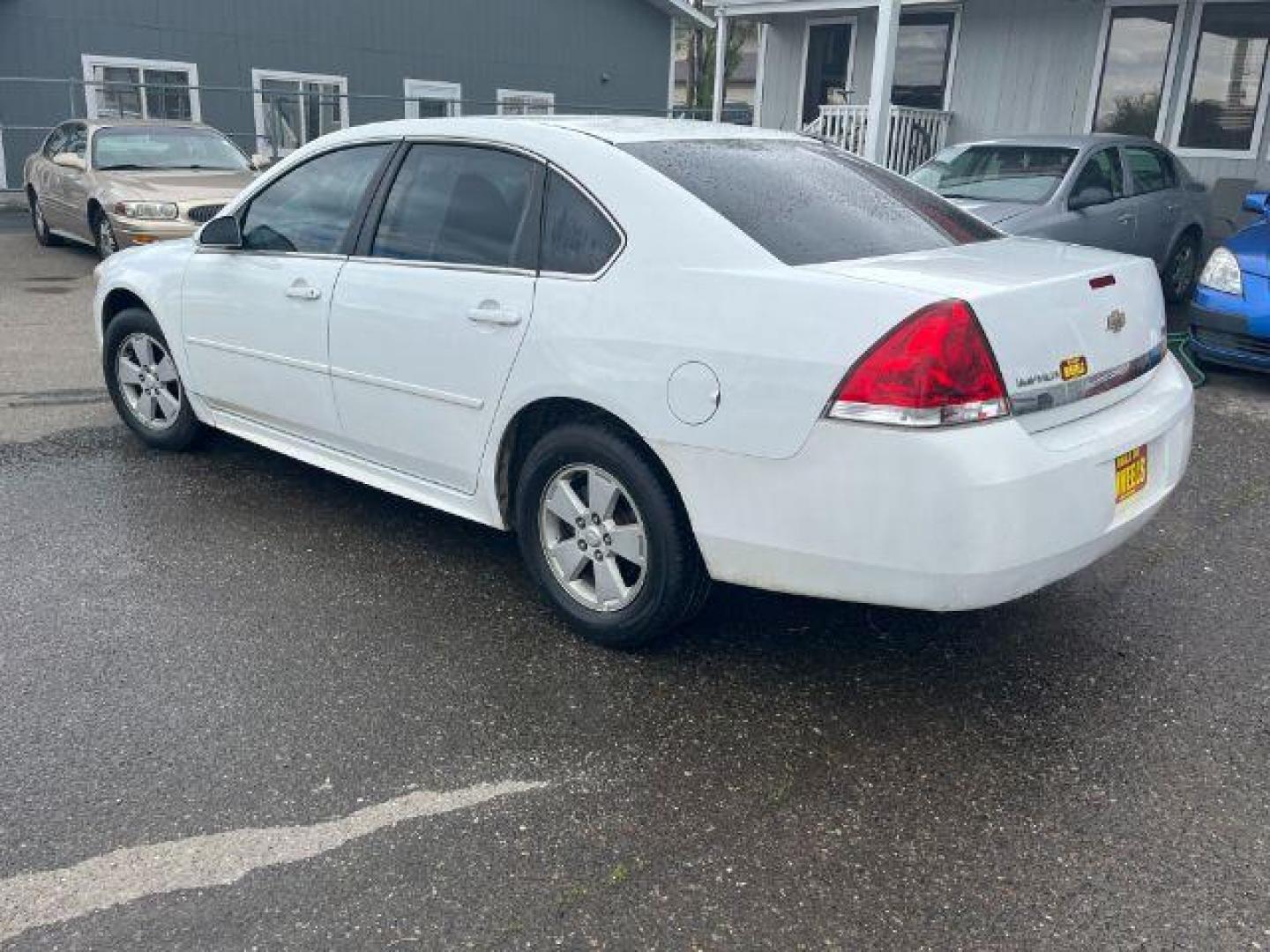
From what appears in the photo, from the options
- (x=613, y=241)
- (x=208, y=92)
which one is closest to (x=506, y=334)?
(x=613, y=241)

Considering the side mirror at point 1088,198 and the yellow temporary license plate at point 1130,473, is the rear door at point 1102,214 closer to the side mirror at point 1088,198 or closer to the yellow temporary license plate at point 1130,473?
the side mirror at point 1088,198

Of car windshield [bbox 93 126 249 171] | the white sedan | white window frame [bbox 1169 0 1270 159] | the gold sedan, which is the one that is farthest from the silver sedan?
car windshield [bbox 93 126 249 171]

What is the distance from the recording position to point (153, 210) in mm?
10031

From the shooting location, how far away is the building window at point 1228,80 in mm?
11969

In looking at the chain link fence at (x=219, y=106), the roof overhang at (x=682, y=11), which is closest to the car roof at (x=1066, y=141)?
the chain link fence at (x=219, y=106)

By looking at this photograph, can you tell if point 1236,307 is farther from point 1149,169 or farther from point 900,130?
point 900,130

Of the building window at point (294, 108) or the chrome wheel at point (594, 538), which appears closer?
the chrome wheel at point (594, 538)

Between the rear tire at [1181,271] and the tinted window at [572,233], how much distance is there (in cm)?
811

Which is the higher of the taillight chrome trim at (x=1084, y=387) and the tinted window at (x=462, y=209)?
the tinted window at (x=462, y=209)

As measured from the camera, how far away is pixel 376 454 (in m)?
4.11

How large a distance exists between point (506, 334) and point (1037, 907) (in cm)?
219

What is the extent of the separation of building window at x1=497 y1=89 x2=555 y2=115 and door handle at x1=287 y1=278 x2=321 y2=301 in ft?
57.6

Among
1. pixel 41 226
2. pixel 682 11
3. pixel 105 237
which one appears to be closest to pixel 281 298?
pixel 105 237

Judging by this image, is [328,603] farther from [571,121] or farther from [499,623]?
[571,121]
